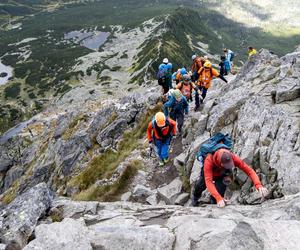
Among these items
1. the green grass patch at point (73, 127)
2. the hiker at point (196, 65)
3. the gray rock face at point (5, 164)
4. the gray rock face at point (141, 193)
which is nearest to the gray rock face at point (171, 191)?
the gray rock face at point (141, 193)

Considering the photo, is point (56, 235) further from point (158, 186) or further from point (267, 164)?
point (158, 186)

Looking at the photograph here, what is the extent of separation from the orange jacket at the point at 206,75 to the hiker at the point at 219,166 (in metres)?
13.6

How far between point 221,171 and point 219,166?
490mm

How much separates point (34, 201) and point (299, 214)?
29.0ft

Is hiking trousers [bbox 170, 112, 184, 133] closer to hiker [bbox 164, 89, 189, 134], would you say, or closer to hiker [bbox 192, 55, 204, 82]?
hiker [bbox 164, 89, 189, 134]

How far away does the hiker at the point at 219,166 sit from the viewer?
10.9m

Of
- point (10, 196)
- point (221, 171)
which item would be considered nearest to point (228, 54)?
point (10, 196)

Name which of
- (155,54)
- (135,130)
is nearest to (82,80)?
(155,54)

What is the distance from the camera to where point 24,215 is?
12602 millimetres

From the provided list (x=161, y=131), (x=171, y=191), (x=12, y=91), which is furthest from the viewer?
(x=12, y=91)

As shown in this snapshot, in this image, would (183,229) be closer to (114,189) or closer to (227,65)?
(114,189)

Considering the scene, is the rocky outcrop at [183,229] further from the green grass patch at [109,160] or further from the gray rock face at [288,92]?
the green grass patch at [109,160]

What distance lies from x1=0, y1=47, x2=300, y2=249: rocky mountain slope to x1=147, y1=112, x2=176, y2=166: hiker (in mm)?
1430

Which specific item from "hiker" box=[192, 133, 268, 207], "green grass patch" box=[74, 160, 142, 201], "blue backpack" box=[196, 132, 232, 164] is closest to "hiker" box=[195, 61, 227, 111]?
"green grass patch" box=[74, 160, 142, 201]
